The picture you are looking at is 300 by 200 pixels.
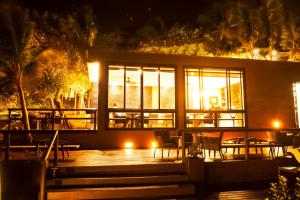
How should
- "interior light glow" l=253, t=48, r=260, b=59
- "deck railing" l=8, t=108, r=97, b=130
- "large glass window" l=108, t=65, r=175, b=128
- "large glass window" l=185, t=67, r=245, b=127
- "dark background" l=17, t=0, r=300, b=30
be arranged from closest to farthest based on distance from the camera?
1. "deck railing" l=8, t=108, r=97, b=130
2. "large glass window" l=108, t=65, r=175, b=128
3. "large glass window" l=185, t=67, r=245, b=127
4. "interior light glow" l=253, t=48, r=260, b=59
5. "dark background" l=17, t=0, r=300, b=30

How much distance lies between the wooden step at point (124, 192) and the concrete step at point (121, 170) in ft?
1.69

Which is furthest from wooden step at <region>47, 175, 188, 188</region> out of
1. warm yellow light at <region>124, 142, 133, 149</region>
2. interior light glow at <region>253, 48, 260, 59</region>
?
interior light glow at <region>253, 48, 260, 59</region>

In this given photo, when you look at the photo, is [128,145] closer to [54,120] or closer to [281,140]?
[54,120]

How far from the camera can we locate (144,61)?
1098 cm

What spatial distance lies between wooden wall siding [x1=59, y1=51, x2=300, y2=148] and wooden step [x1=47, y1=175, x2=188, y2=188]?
436 centimetres

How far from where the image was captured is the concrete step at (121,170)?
6277mm

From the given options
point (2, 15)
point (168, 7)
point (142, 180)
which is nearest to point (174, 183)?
point (142, 180)

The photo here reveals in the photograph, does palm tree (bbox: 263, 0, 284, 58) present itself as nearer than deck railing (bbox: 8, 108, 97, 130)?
No

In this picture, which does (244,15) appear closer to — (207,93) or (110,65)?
(207,93)

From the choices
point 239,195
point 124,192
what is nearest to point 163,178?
point 124,192

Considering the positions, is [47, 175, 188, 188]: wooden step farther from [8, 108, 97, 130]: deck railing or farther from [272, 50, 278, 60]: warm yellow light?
[272, 50, 278, 60]: warm yellow light

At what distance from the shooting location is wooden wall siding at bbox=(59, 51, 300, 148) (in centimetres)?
1048


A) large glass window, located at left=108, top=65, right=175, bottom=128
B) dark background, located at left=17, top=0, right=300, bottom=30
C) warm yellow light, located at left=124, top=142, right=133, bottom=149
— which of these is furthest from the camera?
dark background, located at left=17, top=0, right=300, bottom=30

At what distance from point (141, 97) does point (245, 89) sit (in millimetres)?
4176
